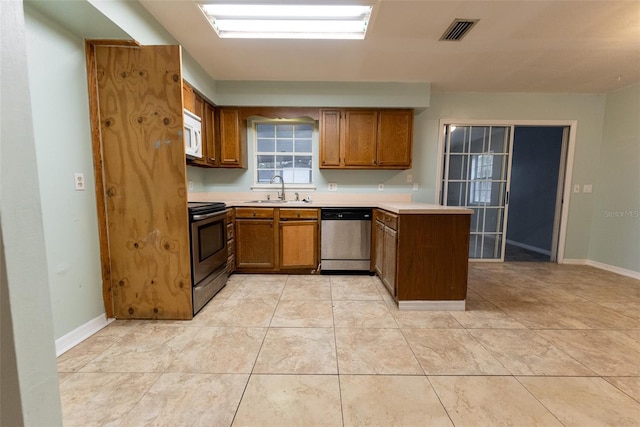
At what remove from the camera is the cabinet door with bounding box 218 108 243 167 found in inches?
136

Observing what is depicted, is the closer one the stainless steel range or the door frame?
the stainless steel range

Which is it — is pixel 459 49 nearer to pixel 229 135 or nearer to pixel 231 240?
pixel 229 135

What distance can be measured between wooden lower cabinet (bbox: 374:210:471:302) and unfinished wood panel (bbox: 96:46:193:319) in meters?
1.83

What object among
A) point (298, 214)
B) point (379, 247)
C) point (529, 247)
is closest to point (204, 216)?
point (298, 214)

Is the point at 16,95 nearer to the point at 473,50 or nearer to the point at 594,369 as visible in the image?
the point at 594,369

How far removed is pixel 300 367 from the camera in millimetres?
1597

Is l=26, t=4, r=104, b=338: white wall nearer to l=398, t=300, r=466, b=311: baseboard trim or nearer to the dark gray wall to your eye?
l=398, t=300, r=466, b=311: baseboard trim

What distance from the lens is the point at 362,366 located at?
1606 millimetres

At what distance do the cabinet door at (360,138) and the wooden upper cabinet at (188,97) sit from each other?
1.83 metres

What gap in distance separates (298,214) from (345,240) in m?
0.67

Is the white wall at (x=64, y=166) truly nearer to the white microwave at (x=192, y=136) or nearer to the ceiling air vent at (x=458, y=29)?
the white microwave at (x=192, y=136)

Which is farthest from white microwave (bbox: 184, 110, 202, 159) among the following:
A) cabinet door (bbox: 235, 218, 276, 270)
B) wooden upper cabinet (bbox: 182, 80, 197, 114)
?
cabinet door (bbox: 235, 218, 276, 270)

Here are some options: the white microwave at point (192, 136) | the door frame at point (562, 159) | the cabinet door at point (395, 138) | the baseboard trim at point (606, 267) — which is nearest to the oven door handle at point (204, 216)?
the white microwave at point (192, 136)

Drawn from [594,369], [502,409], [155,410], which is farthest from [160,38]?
[594,369]
